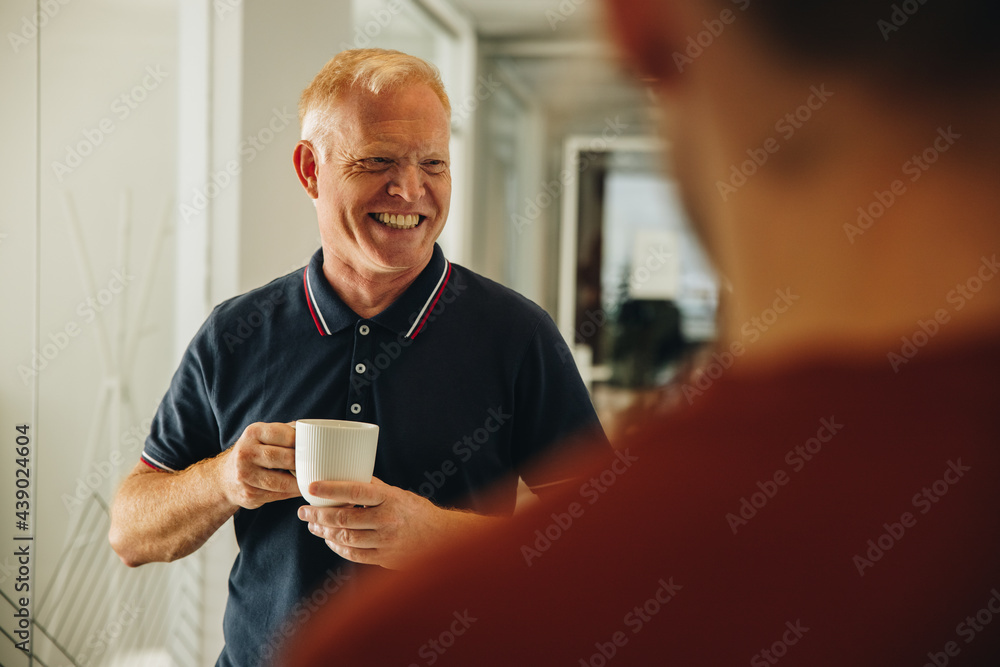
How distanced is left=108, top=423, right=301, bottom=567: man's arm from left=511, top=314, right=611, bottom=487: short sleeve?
0.33 m

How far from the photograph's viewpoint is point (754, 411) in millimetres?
243

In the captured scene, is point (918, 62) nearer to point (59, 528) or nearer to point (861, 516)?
point (861, 516)

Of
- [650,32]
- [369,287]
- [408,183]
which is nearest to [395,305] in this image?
[369,287]

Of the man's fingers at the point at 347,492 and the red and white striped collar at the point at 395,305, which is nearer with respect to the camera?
the man's fingers at the point at 347,492

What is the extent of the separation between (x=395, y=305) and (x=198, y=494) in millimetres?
380

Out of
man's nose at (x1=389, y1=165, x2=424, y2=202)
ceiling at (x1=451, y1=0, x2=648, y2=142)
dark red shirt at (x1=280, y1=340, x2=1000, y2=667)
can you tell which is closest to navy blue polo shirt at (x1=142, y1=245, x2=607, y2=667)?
man's nose at (x1=389, y1=165, x2=424, y2=202)

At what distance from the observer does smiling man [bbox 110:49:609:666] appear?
3.76ft

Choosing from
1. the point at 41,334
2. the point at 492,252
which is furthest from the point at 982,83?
the point at 492,252

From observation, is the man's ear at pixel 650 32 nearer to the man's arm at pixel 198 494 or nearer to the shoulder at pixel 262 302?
the man's arm at pixel 198 494

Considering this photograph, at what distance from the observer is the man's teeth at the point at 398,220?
1.21m

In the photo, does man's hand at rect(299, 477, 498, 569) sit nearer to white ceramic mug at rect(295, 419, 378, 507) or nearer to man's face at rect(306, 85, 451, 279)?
white ceramic mug at rect(295, 419, 378, 507)

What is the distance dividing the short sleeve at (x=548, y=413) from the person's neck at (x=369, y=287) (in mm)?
222

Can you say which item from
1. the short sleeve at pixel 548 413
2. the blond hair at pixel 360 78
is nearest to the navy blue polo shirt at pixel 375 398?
the short sleeve at pixel 548 413

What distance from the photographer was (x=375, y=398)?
1164 mm
